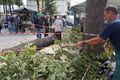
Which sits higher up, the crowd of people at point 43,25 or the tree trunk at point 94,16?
the tree trunk at point 94,16

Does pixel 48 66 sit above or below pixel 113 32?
below

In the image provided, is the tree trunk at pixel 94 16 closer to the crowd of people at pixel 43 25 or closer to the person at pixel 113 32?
the person at pixel 113 32

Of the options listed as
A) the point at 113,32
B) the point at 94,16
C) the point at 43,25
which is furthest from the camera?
the point at 43,25

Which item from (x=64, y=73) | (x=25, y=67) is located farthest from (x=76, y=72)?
(x=25, y=67)

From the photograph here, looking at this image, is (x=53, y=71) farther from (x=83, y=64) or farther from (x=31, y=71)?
(x=83, y=64)

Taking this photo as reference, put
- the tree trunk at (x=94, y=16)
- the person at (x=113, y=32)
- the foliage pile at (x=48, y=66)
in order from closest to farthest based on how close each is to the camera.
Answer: the foliage pile at (x=48, y=66) → the person at (x=113, y=32) → the tree trunk at (x=94, y=16)

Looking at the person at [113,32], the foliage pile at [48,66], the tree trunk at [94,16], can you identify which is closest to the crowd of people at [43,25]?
the tree trunk at [94,16]

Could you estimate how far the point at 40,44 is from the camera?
11.8 m

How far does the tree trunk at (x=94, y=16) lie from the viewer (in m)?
8.41

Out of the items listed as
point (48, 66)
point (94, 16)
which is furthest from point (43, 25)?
point (48, 66)

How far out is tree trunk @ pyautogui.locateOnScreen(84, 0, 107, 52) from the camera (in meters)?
8.41

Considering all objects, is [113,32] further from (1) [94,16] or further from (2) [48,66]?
(1) [94,16]

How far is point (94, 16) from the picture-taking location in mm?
8430

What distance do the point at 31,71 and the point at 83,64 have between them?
1511mm
